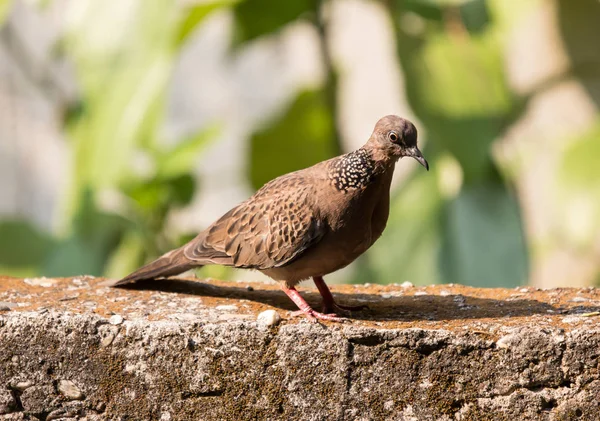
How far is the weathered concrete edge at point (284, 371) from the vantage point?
290cm

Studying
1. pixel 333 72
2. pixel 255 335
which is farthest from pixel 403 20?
pixel 255 335

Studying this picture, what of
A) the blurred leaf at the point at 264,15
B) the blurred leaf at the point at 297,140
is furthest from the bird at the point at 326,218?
the blurred leaf at the point at 297,140

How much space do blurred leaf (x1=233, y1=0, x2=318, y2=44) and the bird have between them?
7.97 feet

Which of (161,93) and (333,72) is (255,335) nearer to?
(161,93)

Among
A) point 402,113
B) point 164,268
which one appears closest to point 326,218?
point 164,268

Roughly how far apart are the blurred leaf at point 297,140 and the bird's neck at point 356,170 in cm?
275

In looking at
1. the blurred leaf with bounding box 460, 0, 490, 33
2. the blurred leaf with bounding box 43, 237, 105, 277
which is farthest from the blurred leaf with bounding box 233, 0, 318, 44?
the blurred leaf with bounding box 43, 237, 105, 277

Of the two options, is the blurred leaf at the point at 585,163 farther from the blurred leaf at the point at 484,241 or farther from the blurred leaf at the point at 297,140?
the blurred leaf at the point at 297,140

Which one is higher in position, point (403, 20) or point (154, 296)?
point (403, 20)

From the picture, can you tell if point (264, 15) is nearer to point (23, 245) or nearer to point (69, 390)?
point (23, 245)

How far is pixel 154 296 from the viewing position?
11.6ft

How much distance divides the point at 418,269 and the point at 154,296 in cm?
224

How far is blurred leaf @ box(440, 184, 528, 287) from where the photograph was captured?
544cm

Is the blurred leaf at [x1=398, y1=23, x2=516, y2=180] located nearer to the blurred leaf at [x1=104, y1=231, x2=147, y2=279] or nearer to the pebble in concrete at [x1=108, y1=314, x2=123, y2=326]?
the blurred leaf at [x1=104, y1=231, x2=147, y2=279]
